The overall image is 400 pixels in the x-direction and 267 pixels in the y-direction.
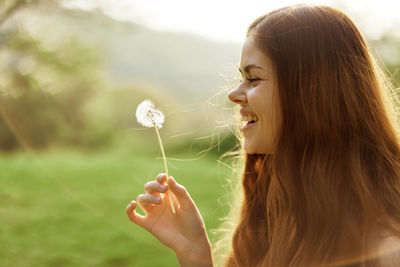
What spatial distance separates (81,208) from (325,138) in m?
5.22

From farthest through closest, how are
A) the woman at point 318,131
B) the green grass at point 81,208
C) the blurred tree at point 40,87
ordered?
the blurred tree at point 40,87
the green grass at point 81,208
the woman at point 318,131

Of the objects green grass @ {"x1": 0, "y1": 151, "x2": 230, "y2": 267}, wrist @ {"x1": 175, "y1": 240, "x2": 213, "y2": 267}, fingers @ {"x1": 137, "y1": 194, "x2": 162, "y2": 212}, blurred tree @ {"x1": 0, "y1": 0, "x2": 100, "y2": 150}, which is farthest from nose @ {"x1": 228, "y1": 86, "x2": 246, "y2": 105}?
blurred tree @ {"x1": 0, "y1": 0, "x2": 100, "y2": 150}

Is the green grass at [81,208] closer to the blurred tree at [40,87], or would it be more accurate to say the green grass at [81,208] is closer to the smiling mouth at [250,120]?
the blurred tree at [40,87]

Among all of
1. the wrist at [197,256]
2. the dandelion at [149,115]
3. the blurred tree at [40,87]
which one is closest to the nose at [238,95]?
the dandelion at [149,115]

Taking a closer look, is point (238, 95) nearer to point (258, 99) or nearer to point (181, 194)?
point (258, 99)

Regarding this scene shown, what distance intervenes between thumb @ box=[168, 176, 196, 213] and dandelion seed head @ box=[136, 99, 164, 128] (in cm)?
25

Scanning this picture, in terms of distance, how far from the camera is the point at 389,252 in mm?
1348

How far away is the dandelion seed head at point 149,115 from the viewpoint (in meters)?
1.87

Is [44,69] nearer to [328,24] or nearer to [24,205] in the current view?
[24,205]

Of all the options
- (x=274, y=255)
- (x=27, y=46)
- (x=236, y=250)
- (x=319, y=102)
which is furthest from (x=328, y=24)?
(x=27, y=46)

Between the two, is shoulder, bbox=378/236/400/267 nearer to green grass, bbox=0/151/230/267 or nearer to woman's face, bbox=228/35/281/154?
woman's face, bbox=228/35/281/154

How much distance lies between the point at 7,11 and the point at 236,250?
18.6 feet

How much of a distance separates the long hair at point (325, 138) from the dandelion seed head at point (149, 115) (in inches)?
21.1

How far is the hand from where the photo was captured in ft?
5.89
